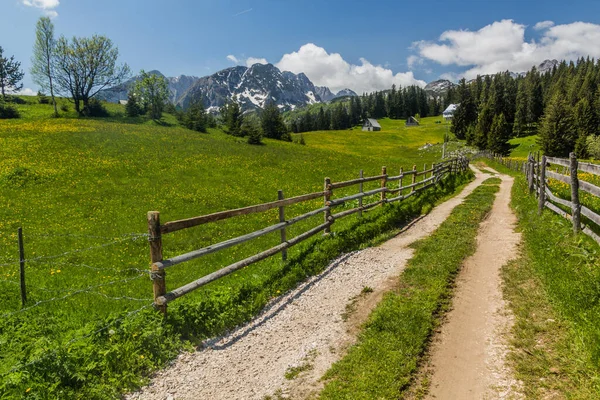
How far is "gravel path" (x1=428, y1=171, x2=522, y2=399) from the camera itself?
448 cm

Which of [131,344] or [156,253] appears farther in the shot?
[156,253]

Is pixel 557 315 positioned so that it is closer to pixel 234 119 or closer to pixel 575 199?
pixel 575 199

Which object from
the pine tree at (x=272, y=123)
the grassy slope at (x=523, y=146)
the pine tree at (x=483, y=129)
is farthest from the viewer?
the grassy slope at (x=523, y=146)

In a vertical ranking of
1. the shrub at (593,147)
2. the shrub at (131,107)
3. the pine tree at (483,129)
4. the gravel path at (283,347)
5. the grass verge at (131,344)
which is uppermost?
the shrub at (131,107)

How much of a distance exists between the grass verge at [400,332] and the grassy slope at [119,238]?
2.54m

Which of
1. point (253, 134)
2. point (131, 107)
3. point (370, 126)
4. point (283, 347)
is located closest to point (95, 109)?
point (131, 107)

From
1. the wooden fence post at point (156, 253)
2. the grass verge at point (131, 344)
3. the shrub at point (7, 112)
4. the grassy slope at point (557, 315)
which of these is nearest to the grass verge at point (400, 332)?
the grassy slope at point (557, 315)

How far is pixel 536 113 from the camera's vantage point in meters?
111

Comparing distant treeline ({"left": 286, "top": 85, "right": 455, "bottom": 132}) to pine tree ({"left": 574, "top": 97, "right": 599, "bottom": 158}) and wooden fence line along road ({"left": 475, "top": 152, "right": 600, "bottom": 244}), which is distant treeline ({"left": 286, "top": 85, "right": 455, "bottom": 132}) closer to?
pine tree ({"left": 574, "top": 97, "right": 599, "bottom": 158})

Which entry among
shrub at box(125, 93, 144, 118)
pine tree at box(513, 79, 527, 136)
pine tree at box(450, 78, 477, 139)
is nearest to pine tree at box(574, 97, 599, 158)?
pine tree at box(513, 79, 527, 136)

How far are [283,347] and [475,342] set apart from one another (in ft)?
10.5

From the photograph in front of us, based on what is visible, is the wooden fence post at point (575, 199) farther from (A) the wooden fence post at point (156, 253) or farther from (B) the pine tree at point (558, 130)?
(B) the pine tree at point (558, 130)

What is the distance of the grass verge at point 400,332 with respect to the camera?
181 inches

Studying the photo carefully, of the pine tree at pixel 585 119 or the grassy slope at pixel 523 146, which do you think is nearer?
the pine tree at pixel 585 119
